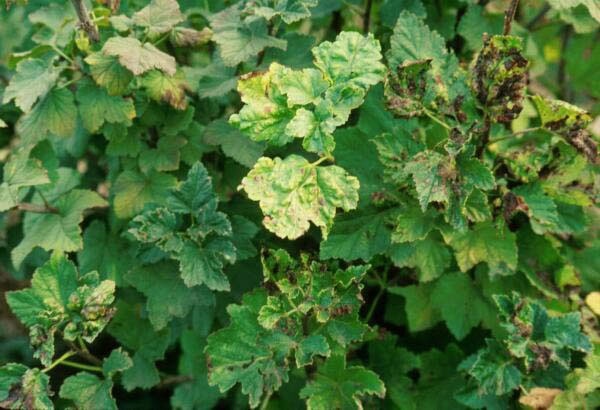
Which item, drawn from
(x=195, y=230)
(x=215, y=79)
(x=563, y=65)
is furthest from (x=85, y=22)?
(x=563, y=65)

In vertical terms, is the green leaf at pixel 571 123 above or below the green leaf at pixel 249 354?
above

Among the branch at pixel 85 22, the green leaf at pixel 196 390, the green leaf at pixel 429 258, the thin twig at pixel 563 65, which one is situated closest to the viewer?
the branch at pixel 85 22

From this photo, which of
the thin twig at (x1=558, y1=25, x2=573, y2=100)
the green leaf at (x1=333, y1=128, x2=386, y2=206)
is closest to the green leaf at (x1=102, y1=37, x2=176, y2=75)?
the green leaf at (x1=333, y1=128, x2=386, y2=206)

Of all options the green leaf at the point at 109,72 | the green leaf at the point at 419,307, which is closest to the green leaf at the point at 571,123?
the green leaf at the point at 419,307

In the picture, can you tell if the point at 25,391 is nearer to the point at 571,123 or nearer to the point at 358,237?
the point at 358,237

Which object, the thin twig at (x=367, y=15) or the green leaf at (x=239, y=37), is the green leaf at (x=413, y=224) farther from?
the thin twig at (x=367, y=15)

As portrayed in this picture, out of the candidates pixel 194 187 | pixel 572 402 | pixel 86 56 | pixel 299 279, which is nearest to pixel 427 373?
pixel 572 402

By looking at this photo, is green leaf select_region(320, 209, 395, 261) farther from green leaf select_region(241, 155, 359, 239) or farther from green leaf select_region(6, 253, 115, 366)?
green leaf select_region(6, 253, 115, 366)
